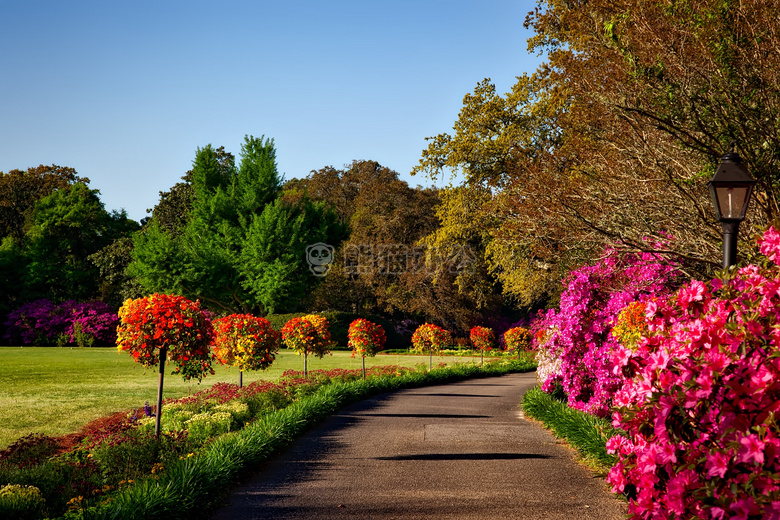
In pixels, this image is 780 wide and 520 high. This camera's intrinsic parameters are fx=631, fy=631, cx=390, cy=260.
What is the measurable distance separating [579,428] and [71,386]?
15.7 meters

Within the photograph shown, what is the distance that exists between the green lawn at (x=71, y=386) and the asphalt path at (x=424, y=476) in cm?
591

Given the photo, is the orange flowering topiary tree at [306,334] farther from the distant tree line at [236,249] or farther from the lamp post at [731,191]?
the distant tree line at [236,249]

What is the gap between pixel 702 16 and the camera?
27.9 feet

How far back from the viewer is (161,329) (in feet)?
30.6

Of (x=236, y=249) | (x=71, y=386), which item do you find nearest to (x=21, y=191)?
(x=236, y=249)

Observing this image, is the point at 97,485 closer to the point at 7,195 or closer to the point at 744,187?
the point at 744,187

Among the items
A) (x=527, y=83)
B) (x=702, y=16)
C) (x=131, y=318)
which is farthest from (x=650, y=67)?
(x=527, y=83)

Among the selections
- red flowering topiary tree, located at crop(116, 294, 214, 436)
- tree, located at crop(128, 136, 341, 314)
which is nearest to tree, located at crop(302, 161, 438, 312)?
tree, located at crop(128, 136, 341, 314)

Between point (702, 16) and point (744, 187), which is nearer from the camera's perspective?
point (744, 187)

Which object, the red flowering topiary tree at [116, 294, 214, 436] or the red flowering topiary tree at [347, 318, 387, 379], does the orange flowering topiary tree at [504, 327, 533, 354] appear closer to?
the red flowering topiary tree at [347, 318, 387, 379]

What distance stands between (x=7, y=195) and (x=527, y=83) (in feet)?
148

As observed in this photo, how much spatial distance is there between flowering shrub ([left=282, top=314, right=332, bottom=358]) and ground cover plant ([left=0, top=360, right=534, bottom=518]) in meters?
4.23

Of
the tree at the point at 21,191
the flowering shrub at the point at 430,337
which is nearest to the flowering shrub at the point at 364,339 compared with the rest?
the flowering shrub at the point at 430,337

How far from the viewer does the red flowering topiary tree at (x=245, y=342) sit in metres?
14.9
